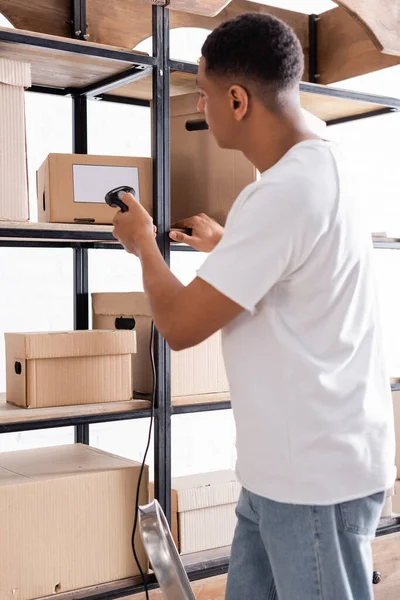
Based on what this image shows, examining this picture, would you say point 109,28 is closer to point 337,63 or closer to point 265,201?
point 337,63

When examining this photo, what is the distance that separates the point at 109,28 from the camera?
2.73m

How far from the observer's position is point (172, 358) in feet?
7.52

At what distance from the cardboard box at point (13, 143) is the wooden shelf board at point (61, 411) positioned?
0.50 meters

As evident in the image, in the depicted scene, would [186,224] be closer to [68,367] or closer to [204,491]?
[68,367]

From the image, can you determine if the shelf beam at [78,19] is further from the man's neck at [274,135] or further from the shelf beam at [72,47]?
the man's neck at [274,135]

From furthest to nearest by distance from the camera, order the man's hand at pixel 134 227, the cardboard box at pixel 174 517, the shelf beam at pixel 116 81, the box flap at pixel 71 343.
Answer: the cardboard box at pixel 174 517 < the shelf beam at pixel 116 81 < the box flap at pixel 71 343 < the man's hand at pixel 134 227

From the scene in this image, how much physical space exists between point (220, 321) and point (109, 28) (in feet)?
5.87

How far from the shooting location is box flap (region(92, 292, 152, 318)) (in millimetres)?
2314

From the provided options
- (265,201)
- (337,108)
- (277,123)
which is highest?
(337,108)

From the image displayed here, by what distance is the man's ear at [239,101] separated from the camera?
4.42 feet

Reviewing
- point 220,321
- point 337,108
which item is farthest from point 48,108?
point 220,321

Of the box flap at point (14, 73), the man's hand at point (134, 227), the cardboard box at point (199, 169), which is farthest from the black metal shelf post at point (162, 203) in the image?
the man's hand at point (134, 227)

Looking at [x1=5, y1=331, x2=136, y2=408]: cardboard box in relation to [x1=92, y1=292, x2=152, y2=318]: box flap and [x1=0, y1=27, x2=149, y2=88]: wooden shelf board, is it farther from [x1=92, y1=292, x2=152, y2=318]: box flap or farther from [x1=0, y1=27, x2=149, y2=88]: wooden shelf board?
[x1=0, y1=27, x2=149, y2=88]: wooden shelf board

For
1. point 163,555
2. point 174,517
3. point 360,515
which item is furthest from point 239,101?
point 174,517
